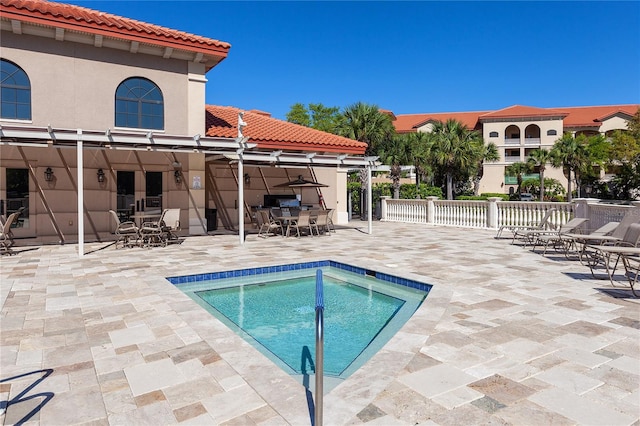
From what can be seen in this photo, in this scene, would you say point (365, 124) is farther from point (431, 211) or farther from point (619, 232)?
point (619, 232)

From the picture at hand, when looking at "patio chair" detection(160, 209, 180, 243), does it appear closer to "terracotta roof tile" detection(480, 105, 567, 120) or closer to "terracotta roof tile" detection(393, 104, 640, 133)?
"terracotta roof tile" detection(393, 104, 640, 133)

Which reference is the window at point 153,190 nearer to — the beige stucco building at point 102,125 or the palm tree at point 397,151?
the beige stucco building at point 102,125

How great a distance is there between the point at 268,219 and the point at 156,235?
14.3 feet

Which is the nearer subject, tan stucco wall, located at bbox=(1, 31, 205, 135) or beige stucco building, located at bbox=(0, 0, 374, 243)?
beige stucco building, located at bbox=(0, 0, 374, 243)

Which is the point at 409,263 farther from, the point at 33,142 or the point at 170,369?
the point at 33,142

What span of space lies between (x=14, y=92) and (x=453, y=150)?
1036 inches

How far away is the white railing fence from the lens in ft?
39.8

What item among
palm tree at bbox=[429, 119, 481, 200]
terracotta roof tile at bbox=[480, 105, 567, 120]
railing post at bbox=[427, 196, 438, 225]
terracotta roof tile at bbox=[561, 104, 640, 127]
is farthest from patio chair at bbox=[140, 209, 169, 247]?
terracotta roof tile at bbox=[561, 104, 640, 127]

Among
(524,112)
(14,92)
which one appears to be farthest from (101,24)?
(524,112)

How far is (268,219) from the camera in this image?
15250 mm

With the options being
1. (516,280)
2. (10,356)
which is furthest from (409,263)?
(10,356)

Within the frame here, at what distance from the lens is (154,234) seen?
1188cm

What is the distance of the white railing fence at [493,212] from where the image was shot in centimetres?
1213

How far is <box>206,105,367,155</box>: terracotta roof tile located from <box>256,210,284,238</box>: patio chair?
2804 millimetres
